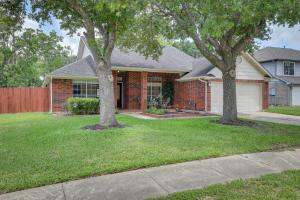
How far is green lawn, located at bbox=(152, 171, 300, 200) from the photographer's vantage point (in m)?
3.99

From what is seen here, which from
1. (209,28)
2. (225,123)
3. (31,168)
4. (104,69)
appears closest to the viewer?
(31,168)

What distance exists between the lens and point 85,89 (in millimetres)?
18703

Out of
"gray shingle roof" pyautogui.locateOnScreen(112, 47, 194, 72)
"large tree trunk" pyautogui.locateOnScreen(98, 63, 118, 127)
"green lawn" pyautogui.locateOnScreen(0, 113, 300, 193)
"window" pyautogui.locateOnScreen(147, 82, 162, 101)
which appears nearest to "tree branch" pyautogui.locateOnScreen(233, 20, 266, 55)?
"green lawn" pyautogui.locateOnScreen(0, 113, 300, 193)

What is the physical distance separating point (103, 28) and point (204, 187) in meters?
8.15

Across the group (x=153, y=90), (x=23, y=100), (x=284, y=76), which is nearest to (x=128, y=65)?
(x=153, y=90)

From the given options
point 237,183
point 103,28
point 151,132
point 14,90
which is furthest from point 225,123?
point 14,90

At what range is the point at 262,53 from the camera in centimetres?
3034

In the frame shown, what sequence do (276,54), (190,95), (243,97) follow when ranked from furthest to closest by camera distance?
(276,54) < (243,97) < (190,95)

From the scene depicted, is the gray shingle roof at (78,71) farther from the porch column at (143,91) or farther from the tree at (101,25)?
the tree at (101,25)

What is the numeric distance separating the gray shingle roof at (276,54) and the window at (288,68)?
0.56 meters

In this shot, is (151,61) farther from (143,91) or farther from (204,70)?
(204,70)

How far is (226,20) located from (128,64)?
34.5 feet

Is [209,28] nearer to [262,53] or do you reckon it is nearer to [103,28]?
[103,28]

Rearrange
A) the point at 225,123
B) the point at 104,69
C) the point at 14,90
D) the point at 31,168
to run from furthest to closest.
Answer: the point at 14,90
the point at 225,123
the point at 104,69
the point at 31,168
